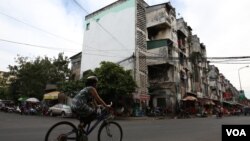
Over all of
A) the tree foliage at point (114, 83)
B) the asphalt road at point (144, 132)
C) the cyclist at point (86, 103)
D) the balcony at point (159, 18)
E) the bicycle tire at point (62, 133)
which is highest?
the balcony at point (159, 18)

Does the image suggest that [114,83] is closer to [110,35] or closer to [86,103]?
[110,35]

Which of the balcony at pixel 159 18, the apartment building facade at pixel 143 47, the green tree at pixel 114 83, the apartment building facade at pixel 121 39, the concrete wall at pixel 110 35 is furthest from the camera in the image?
the balcony at pixel 159 18

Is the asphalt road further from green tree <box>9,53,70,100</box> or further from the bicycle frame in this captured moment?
green tree <box>9,53,70,100</box>

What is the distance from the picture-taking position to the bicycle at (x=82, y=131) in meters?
5.46

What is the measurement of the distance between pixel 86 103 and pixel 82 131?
61cm

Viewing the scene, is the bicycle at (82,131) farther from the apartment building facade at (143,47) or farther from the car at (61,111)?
the apartment building facade at (143,47)

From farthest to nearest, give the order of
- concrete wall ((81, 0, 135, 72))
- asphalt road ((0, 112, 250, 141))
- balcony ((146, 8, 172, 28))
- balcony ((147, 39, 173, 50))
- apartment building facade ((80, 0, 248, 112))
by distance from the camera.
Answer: balcony ((146, 8, 172, 28)) → balcony ((147, 39, 173, 50)) → concrete wall ((81, 0, 135, 72)) → apartment building facade ((80, 0, 248, 112)) → asphalt road ((0, 112, 250, 141))

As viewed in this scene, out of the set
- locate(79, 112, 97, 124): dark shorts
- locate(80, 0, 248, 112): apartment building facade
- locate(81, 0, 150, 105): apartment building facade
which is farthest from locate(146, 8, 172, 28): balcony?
locate(79, 112, 97, 124): dark shorts

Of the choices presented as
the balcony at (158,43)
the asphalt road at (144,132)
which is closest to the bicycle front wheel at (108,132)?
the asphalt road at (144,132)

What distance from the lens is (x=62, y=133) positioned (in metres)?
5.50

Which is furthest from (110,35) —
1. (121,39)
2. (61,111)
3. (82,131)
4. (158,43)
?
(82,131)

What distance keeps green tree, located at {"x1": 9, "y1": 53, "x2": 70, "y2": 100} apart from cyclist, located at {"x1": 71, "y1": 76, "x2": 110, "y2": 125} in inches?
1375

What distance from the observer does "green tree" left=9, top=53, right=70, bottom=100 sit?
3894cm

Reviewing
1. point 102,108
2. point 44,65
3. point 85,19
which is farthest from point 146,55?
point 102,108
